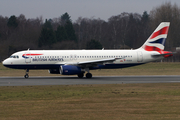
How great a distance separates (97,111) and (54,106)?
245 cm

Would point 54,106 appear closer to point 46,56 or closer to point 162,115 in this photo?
point 162,115

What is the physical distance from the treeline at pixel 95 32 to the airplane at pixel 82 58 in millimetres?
40482

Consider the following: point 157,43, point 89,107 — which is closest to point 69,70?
point 157,43

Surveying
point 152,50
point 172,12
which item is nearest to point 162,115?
point 152,50

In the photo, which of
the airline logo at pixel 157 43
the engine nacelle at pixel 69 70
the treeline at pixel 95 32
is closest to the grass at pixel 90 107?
the engine nacelle at pixel 69 70

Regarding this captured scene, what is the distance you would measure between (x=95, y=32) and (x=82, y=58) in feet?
276

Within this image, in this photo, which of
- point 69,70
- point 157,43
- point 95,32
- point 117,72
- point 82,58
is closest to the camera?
point 69,70

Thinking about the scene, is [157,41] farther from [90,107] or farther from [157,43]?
[90,107]

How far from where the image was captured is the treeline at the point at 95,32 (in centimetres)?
8806

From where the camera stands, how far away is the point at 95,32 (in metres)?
119

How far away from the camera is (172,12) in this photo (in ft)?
340

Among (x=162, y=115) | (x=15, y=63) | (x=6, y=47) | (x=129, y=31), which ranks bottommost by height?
(x=162, y=115)

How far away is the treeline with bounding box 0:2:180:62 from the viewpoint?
88.1 metres

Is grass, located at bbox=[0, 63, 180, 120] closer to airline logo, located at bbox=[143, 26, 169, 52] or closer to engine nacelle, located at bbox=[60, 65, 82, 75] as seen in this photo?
engine nacelle, located at bbox=[60, 65, 82, 75]
